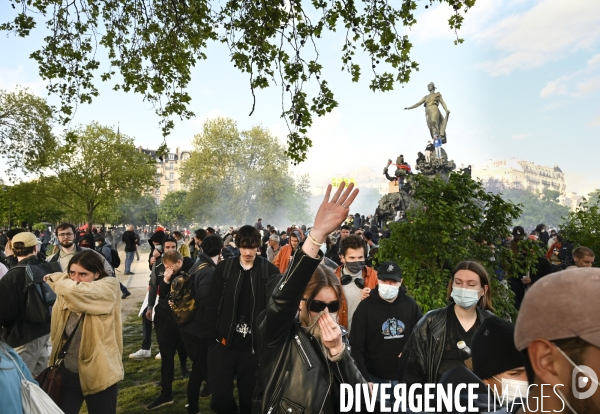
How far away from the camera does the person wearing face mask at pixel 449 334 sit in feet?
10.1

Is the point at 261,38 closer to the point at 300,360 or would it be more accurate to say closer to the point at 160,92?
the point at 160,92

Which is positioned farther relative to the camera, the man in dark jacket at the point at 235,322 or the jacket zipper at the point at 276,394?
the man in dark jacket at the point at 235,322

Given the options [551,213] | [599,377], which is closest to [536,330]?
[599,377]

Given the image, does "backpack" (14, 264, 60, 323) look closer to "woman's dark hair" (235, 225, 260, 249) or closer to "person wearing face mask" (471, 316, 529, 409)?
"woman's dark hair" (235, 225, 260, 249)

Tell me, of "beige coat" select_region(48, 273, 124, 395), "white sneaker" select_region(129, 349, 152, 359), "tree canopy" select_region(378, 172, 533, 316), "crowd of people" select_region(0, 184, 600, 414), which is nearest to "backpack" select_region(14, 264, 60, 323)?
"crowd of people" select_region(0, 184, 600, 414)

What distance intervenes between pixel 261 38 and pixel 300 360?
610 centimetres

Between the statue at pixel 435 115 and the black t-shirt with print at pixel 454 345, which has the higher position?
the statue at pixel 435 115

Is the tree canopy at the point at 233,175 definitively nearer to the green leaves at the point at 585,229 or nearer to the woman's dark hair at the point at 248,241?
the green leaves at the point at 585,229

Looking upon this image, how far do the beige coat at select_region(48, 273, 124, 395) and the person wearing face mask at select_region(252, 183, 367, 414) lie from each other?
68.9 inches

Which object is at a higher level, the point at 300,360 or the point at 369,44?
the point at 369,44

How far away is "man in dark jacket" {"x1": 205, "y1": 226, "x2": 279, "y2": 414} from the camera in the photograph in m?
4.37

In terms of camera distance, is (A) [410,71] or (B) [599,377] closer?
(B) [599,377]

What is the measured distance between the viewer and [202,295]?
5.15 meters

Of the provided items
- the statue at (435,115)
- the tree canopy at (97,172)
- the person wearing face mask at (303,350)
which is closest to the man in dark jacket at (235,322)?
the person wearing face mask at (303,350)
